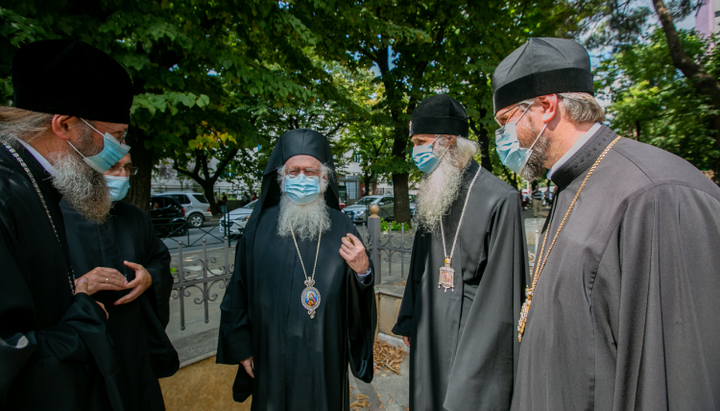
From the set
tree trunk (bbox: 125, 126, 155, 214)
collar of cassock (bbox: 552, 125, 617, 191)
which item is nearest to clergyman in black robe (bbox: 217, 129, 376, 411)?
collar of cassock (bbox: 552, 125, 617, 191)

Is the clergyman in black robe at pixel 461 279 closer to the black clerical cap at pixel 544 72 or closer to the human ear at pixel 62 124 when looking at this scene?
the black clerical cap at pixel 544 72

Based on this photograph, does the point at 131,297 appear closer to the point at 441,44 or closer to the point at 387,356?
the point at 387,356

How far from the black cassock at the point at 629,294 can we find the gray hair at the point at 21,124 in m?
2.14

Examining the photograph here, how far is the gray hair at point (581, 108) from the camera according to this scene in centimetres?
137

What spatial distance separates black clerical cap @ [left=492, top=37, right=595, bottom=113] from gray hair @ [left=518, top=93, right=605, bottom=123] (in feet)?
0.11

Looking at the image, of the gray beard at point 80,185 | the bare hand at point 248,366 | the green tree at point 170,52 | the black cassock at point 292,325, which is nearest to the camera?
the gray beard at point 80,185

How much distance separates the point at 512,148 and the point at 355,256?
114 cm

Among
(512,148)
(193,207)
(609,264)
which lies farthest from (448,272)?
(193,207)

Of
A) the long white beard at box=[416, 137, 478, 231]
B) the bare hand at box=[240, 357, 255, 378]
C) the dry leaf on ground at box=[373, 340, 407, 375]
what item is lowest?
the dry leaf on ground at box=[373, 340, 407, 375]

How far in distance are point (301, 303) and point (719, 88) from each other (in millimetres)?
10520

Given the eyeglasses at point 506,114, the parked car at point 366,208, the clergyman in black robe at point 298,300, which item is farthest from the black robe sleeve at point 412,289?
Answer: the parked car at point 366,208

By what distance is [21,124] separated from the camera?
4.47 feet

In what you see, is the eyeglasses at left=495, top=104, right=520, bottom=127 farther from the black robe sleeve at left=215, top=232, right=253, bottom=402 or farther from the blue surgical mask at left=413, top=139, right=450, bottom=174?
the black robe sleeve at left=215, top=232, right=253, bottom=402

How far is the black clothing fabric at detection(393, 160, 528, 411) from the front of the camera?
1.67 m
